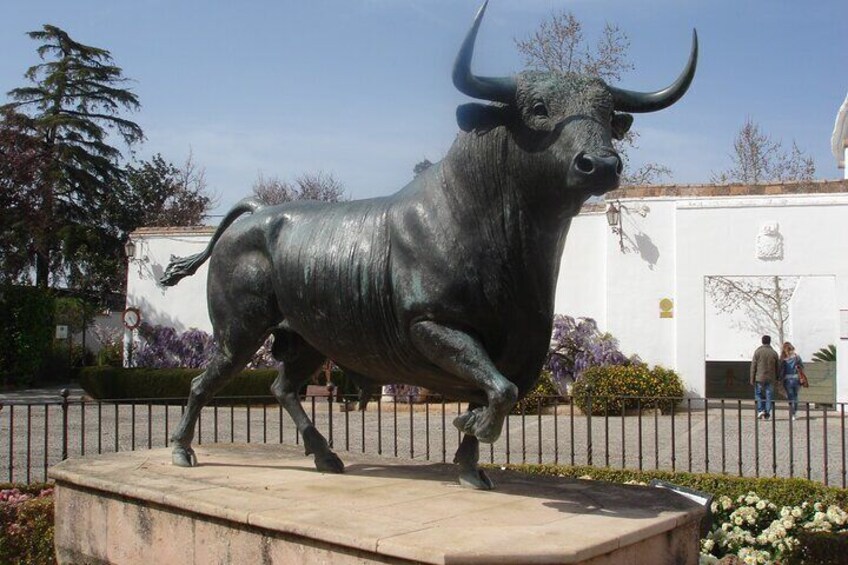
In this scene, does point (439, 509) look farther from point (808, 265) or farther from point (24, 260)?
point (24, 260)

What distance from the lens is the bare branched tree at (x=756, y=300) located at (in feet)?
77.5

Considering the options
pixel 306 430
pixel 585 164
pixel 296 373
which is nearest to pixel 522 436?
pixel 296 373

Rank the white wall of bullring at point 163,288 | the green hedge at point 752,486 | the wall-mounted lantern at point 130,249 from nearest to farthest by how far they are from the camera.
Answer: the green hedge at point 752,486 < the white wall of bullring at point 163,288 < the wall-mounted lantern at point 130,249

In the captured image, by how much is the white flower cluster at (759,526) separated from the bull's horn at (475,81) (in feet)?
9.75

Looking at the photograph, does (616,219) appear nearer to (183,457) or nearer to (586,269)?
(586,269)

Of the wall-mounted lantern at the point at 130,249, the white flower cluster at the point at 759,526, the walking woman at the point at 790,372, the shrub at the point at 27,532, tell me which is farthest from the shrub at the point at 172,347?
the white flower cluster at the point at 759,526

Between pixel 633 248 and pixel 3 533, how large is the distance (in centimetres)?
1340

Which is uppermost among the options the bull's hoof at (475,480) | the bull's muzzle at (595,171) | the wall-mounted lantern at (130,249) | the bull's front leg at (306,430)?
the wall-mounted lantern at (130,249)

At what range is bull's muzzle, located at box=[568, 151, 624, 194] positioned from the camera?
10.6ft

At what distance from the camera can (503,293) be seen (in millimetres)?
3742

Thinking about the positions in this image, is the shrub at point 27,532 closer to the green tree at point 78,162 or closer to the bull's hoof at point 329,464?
the bull's hoof at point 329,464

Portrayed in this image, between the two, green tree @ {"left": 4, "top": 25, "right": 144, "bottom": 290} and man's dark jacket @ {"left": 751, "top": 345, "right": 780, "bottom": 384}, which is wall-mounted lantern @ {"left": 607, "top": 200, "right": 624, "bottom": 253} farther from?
green tree @ {"left": 4, "top": 25, "right": 144, "bottom": 290}

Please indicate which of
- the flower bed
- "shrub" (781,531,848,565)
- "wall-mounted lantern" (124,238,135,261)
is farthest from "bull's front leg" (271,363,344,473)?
"wall-mounted lantern" (124,238,135,261)

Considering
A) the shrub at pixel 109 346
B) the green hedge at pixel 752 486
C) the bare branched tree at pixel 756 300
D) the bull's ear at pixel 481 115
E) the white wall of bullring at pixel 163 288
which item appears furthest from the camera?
the shrub at pixel 109 346
